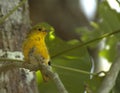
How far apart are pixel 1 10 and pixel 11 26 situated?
63 millimetres

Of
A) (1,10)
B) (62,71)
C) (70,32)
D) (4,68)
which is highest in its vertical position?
(70,32)

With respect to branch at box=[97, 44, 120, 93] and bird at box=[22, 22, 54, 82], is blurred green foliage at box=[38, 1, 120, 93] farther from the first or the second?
bird at box=[22, 22, 54, 82]

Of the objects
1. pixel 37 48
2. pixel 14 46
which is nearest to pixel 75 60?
pixel 14 46

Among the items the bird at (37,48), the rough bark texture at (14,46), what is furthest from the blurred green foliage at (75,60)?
the bird at (37,48)

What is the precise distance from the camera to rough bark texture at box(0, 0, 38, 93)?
4.41 feet

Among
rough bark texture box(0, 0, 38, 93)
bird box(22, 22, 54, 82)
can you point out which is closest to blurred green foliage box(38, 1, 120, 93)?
rough bark texture box(0, 0, 38, 93)

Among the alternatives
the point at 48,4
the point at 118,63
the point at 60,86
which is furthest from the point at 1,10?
the point at 48,4

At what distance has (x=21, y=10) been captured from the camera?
1.51 meters

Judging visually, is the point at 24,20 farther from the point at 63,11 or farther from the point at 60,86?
the point at 63,11

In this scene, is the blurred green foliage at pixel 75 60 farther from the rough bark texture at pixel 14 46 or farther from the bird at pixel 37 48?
the bird at pixel 37 48

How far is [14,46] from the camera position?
4.63 feet

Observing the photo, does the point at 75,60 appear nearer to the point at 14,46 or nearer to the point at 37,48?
the point at 14,46

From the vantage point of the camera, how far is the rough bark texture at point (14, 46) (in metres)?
1.34

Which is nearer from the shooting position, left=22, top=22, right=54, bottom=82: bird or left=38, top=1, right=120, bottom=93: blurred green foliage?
left=22, top=22, right=54, bottom=82: bird
